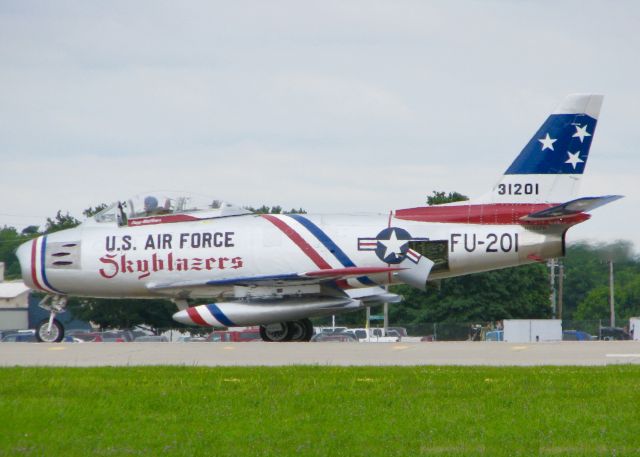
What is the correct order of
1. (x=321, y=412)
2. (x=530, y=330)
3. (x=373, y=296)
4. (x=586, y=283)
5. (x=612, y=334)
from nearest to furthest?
(x=321, y=412) < (x=373, y=296) < (x=530, y=330) < (x=612, y=334) < (x=586, y=283)

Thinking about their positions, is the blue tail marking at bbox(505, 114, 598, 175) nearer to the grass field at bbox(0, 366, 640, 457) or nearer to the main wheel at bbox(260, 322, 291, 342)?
the main wheel at bbox(260, 322, 291, 342)

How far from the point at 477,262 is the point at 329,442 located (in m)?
15.2

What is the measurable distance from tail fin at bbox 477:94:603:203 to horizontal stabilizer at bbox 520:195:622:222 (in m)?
0.74

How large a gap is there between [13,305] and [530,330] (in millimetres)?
54562

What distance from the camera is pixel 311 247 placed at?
80.7 ft

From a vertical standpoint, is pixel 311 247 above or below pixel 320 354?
above

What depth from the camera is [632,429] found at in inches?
410

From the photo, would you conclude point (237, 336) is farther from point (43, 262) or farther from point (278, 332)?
point (278, 332)

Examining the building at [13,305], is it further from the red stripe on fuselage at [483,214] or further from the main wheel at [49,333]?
the red stripe on fuselage at [483,214]

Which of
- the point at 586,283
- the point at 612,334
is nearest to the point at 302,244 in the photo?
the point at 612,334

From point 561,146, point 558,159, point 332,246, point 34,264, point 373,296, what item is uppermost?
point 561,146

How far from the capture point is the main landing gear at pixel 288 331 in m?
25.2

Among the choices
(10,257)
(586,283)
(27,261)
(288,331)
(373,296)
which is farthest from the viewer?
(586,283)

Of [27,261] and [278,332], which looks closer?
[278,332]
